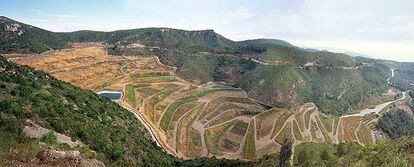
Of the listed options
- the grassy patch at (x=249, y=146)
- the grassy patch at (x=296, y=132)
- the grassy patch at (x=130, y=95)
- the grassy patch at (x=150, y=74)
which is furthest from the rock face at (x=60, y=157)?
the grassy patch at (x=150, y=74)

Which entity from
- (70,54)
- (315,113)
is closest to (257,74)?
(315,113)

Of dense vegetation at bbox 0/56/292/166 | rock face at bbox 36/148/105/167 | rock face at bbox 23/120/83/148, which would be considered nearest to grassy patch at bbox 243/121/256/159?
dense vegetation at bbox 0/56/292/166

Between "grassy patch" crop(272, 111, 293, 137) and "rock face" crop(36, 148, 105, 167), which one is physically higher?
"rock face" crop(36, 148, 105, 167)

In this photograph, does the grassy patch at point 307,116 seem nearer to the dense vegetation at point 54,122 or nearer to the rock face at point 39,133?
the dense vegetation at point 54,122

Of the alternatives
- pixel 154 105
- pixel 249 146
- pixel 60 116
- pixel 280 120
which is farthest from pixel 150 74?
pixel 60 116

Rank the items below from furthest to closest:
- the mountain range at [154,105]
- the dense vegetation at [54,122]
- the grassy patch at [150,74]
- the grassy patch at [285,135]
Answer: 1. the grassy patch at [150,74]
2. the grassy patch at [285,135]
3. the mountain range at [154,105]
4. the dense vegetation at [54,122]

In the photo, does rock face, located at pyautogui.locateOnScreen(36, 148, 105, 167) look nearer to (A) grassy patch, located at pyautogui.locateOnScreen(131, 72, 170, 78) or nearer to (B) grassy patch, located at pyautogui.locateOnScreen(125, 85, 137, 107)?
(B) grassy patch, located at pyautogui.locateOnScreen(125, 85, 137, 107)

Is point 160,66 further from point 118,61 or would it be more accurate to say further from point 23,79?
point 23,79

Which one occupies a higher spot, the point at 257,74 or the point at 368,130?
the point at 257,74
